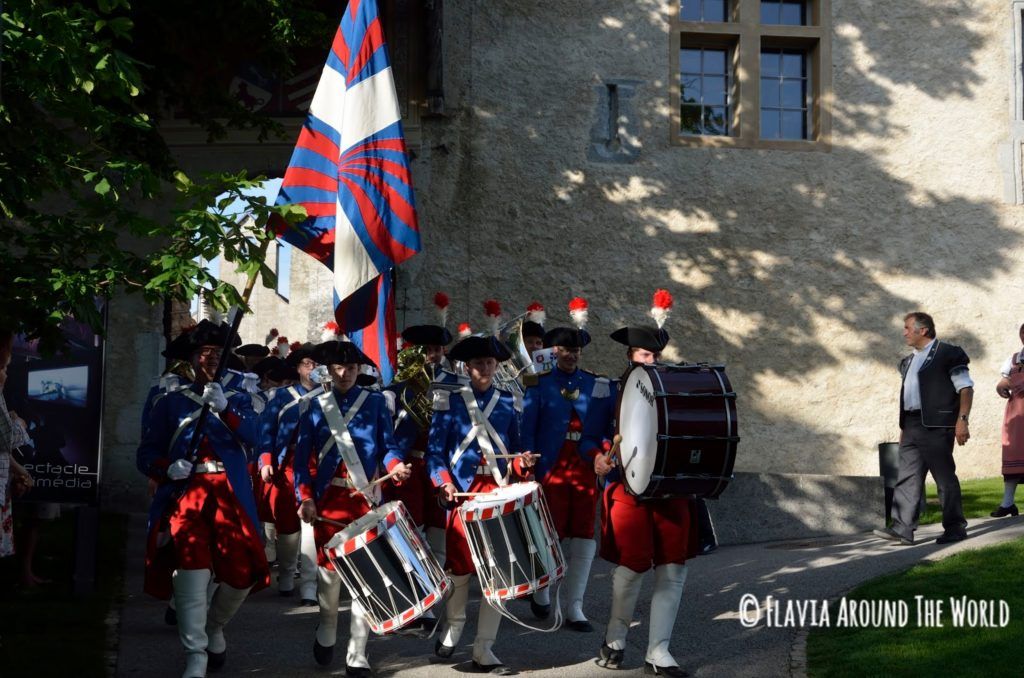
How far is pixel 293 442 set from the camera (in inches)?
389

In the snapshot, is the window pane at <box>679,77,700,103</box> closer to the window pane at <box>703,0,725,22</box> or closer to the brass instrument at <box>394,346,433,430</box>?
the window pane at <box>703,0,725,22</box>

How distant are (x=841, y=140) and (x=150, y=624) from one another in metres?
11.3

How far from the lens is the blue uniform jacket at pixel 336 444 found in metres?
7.62

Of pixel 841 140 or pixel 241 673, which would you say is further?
pixel 841 140

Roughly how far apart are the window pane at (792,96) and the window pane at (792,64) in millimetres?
121

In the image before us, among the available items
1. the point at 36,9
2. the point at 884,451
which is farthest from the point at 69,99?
the point at 884,451

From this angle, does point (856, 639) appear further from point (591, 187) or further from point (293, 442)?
point (591, 187)

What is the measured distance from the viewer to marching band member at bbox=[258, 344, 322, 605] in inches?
379

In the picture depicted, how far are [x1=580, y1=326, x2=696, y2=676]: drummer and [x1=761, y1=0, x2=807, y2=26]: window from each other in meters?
10.7

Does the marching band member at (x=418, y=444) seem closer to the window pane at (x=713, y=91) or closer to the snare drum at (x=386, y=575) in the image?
the snare drum at (x=386, y=575)

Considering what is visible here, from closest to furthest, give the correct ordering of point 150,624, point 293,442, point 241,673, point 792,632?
point 241,673 → point 792,632 → point 150,624 → point 293,442

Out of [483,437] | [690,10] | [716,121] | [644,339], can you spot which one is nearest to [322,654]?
[483,437]

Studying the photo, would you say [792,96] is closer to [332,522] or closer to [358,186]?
[358,186]

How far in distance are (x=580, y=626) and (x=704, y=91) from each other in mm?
10122
